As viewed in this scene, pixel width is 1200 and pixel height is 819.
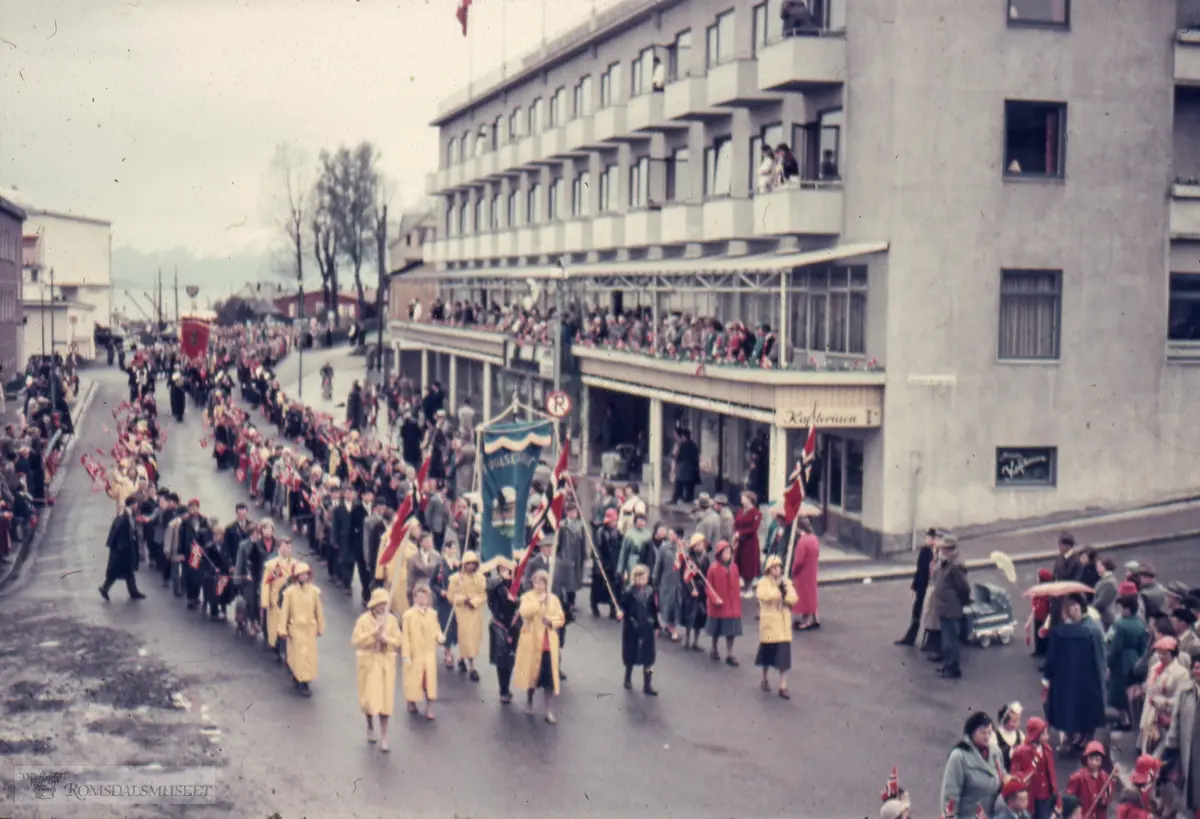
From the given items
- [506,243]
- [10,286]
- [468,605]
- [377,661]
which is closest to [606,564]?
[468,605]

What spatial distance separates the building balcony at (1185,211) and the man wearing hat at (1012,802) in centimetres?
1900

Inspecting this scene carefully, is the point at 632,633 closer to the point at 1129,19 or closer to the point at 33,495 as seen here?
the point at 1129,19

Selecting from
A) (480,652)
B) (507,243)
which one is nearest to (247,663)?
(480,652)

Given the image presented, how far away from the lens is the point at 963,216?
27328mm

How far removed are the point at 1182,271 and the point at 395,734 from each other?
18920mm

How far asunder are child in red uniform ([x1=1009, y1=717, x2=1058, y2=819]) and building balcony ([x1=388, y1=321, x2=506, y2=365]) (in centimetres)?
3396

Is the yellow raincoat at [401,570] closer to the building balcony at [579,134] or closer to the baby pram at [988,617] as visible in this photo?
the baby pram at [988,617]

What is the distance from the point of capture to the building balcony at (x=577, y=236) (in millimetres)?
45075

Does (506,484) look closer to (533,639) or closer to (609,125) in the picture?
(533,639)

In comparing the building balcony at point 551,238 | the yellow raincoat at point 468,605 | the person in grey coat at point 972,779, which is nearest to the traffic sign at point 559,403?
the yellow raincoat at point 468,605

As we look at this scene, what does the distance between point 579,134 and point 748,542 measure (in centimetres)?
2381

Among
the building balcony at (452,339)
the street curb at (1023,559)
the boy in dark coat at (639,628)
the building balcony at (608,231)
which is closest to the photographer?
the boy in dark coat at (639,628)

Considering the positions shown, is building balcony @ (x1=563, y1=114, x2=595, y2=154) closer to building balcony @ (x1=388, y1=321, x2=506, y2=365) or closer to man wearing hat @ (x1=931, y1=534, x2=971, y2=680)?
building balcony @ (x1=388, y1=321, x2=506, y2=365)

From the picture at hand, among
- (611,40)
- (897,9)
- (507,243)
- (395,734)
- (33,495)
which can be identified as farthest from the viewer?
(507,243)
